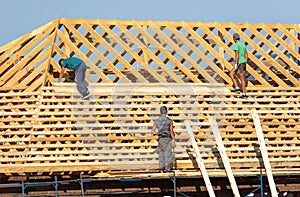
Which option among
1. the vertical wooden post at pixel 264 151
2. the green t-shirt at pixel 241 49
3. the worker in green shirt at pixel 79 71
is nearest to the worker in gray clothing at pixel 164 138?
the vertical wooden post at pixel 264 151

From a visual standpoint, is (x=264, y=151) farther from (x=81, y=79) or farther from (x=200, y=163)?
(x=81, y=79)

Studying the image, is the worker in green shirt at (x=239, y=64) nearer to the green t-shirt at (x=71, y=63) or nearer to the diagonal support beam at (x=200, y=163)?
the diagonal support beam at (x=200, y=163)

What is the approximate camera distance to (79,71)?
1920 centimetres

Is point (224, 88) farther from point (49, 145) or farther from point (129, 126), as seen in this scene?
point (49, 145)

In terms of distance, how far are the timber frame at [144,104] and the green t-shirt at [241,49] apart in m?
0.51

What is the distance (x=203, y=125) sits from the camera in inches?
760

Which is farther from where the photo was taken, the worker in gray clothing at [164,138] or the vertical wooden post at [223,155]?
the worker in gray clothing at [164,138]

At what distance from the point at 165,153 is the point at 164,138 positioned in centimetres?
29

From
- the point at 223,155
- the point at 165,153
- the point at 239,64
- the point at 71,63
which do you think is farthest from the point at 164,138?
the point at 239,64

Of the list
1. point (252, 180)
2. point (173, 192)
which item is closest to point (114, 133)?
point (173, 192)

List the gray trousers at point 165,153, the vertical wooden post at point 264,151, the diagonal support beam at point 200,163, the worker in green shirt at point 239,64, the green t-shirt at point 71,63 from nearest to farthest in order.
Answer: the diagonal support beam at point 200,163
the vertical wooden post at point 264,151
the gray trousers at point 165,153
the green t-shirt at point 71,63
the worker in green shirt at point 239,64

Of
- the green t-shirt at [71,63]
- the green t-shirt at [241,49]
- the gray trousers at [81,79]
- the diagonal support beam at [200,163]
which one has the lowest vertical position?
the diagonal support beam at [200,163]

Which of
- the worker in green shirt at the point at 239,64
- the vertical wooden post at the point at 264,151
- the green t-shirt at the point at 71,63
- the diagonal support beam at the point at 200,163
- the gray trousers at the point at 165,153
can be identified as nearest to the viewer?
the diagonal support beam at the point at 200,163

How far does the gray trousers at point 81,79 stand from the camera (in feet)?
63.0
